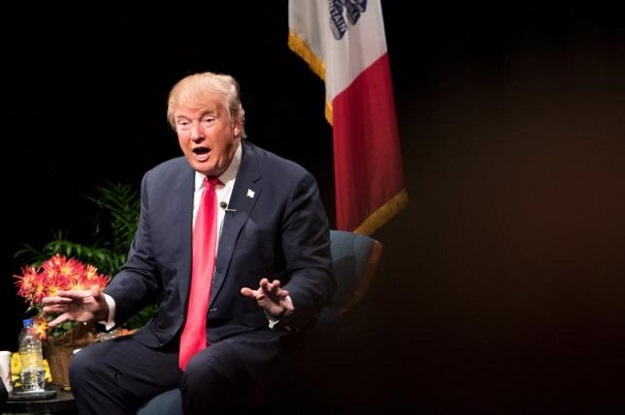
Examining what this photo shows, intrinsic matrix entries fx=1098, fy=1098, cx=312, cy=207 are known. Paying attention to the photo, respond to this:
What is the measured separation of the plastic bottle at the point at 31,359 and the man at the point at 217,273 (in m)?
0.41

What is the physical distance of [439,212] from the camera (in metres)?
5.00

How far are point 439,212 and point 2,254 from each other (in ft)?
7.18

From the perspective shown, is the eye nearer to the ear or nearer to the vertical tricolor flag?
the ear

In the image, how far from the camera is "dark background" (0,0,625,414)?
4727mm

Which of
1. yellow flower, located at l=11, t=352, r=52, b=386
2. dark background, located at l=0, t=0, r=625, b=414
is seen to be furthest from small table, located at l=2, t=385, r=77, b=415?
dark background, located at l=0, t=0, r=625, b=414

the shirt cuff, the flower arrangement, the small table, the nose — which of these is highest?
the nose

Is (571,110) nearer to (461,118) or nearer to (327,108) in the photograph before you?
(461,118)

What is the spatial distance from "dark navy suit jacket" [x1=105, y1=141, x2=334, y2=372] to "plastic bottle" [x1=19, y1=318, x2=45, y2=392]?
1.63 ft

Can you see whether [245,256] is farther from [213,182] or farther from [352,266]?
[352,266]

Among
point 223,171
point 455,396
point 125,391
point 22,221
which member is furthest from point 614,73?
point 22,221

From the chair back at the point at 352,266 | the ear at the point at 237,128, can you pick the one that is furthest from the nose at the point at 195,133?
the chair back at the point at 352,266

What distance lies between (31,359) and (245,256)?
0.96 metres

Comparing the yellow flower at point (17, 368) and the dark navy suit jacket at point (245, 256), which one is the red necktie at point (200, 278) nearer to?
the dark navy suit jacket at point (245, 256)

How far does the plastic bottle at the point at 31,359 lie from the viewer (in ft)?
12.7
